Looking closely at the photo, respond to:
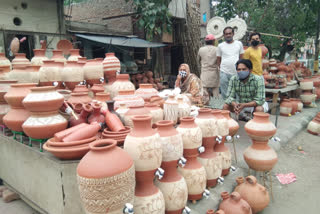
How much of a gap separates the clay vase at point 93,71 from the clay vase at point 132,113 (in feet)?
3.35

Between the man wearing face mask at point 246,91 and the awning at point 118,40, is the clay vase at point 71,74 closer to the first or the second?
the man wearing face mask at point 246,91

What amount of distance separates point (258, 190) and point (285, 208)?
0.54 m

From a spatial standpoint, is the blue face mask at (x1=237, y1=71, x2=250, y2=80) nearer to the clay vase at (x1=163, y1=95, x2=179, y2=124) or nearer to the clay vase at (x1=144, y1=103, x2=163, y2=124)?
the clay vase at (x1=163, y1=95, x2=179, y2=124)

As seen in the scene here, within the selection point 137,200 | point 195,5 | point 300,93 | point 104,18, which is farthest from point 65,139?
point 195,5

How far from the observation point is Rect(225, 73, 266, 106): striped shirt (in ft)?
11.8

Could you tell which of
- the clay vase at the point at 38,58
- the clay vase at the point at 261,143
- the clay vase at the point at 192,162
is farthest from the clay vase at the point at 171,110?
the clay vase at the point at 38,58

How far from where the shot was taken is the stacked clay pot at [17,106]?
88.5 inches

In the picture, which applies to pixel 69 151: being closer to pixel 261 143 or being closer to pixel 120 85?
pixel 120 85

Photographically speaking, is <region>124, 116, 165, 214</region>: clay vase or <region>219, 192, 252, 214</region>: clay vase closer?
<region>124, 116, 165, 214</region>: clay vase

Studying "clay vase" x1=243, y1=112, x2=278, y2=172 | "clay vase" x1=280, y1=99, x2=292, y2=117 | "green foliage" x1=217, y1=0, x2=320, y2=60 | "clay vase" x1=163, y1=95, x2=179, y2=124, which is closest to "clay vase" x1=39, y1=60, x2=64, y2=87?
"clay vase" x1=163, y1=95, x2=179, y2=124

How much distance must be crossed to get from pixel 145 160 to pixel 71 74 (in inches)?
71.6

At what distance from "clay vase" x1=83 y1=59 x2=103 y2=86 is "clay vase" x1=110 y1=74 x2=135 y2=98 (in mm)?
253

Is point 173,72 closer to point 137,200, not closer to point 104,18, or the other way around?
point 104,18

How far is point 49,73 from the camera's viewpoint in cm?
279
